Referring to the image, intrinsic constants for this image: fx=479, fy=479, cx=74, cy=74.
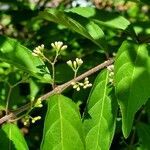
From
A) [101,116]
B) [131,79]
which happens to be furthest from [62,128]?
[131,79]

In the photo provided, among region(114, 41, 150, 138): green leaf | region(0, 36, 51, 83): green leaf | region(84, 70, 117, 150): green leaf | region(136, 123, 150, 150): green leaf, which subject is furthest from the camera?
region(136, 123, 150, 150): green leaf

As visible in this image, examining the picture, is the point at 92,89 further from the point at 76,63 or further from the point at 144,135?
the point at 144,135

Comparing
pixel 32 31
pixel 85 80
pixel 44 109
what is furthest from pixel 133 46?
pixel 32 31

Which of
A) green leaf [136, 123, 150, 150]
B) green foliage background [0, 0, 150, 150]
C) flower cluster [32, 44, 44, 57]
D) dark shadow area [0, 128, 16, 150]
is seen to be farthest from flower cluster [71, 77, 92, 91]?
green leaf [136, 123, 150, 150]

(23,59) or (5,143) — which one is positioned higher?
(23,59)

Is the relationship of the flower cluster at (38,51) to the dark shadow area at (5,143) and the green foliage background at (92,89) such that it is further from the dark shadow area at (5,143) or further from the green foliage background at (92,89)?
the dark shadow area at (5,143)

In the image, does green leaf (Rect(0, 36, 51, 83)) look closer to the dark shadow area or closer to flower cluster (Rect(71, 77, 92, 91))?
flower cluster (Rect(71, 77, 92, 91))
